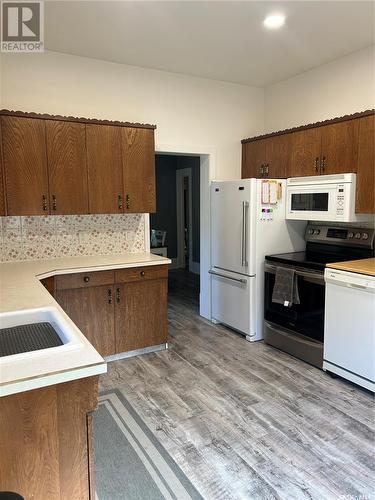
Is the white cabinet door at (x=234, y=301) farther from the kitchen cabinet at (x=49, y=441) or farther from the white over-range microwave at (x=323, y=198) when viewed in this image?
the kitchen cabinet at (x=49, y=441)

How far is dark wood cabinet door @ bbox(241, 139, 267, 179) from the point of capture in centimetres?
414

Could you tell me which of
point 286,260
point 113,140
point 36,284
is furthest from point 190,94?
point 36,284

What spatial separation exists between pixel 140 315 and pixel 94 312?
0.45 m

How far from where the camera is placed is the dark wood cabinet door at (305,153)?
3.47 metres

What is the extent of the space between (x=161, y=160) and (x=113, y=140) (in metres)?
4.48

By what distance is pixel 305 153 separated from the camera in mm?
3586

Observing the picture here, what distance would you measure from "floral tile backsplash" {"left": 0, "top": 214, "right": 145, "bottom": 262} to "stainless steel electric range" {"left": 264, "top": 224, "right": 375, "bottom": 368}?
148 centimetres

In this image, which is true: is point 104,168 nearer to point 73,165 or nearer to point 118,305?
point 73,165

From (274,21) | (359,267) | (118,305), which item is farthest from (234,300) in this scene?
(274,21)

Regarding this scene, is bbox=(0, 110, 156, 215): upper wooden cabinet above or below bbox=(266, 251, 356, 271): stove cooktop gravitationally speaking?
above

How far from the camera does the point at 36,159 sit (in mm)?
3090

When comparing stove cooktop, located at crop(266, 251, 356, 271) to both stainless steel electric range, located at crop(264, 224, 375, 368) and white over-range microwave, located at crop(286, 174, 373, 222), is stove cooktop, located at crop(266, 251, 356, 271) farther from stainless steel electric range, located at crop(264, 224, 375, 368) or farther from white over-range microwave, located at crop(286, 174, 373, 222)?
white over-range microwave, located at crop(286, 174, 373, 222)

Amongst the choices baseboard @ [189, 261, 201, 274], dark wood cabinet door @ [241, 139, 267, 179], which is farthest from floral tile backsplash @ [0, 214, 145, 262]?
baseboard @ [189, 261, 201, 274]

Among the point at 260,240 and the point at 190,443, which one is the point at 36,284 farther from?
the point at 260,240
